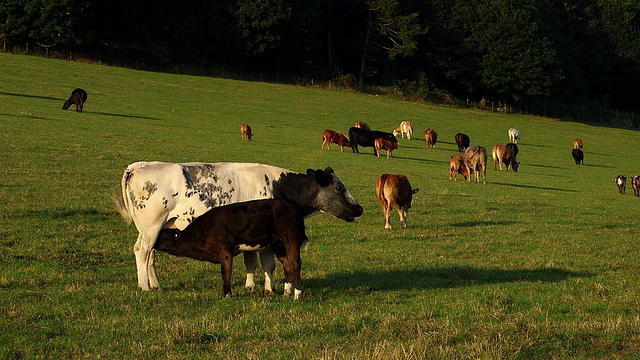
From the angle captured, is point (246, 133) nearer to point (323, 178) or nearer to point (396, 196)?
point (396, 196)

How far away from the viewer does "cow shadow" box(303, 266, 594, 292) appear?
10.5 metres

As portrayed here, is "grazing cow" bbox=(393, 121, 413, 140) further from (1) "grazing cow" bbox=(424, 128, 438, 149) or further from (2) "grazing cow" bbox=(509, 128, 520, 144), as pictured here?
(2) "grazing cow" bbox=(509, 128, 520, 144)

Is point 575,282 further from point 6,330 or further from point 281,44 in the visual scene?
point 281,44

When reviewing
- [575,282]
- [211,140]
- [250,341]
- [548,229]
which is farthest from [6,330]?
[211,140]

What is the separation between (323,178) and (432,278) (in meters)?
2.40

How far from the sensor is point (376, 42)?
81438 millimetres

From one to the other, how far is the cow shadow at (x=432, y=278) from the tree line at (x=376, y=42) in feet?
172

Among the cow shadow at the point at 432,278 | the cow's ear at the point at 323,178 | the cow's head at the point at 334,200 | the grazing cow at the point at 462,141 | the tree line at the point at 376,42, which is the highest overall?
the tree line at the point at 376,42

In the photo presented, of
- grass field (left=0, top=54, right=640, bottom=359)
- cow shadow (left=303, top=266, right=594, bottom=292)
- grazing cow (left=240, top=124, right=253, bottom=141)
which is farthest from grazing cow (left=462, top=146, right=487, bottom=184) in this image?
cow shadow (left=303, top=266, right=594, bottom=292)

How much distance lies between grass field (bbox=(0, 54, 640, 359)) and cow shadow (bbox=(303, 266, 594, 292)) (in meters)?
0.05

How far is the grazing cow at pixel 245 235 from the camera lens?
940cm

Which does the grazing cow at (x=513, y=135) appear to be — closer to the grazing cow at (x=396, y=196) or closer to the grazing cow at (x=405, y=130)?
the grazing cow at (x=405, y=130)

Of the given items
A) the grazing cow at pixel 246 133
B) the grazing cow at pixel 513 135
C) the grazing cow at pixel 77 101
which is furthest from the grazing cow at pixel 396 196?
the grazing cow at pixel 513 135

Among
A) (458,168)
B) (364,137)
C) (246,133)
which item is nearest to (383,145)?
(364,137)
